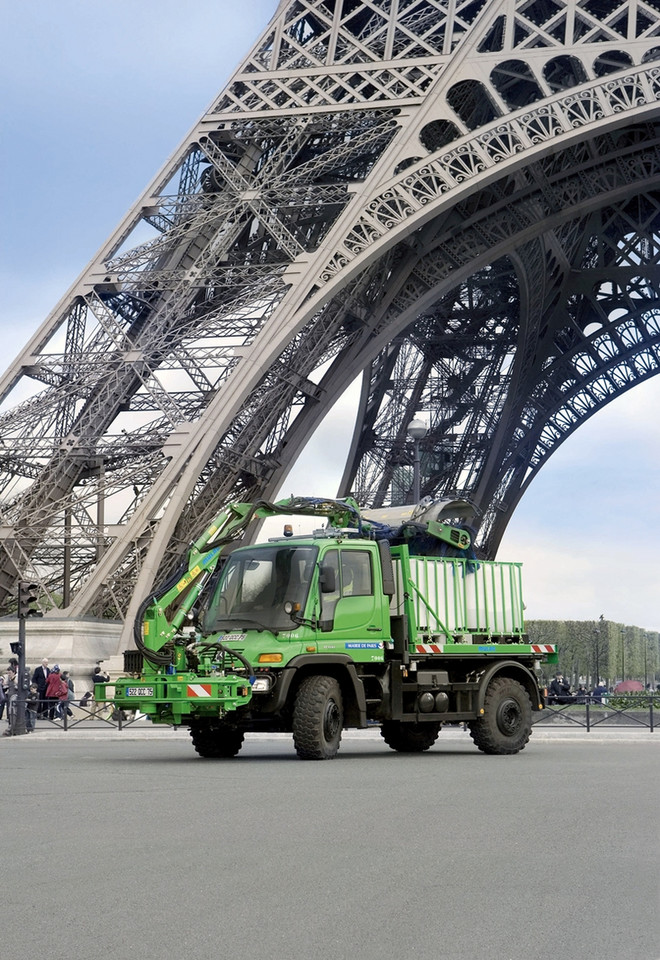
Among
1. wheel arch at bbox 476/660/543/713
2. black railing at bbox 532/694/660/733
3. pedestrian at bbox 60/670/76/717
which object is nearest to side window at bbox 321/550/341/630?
wheel arch at bbox 476/660/543/713

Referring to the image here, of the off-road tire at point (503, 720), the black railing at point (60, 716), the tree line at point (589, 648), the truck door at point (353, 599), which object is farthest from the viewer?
the tree line at point (589, 648)

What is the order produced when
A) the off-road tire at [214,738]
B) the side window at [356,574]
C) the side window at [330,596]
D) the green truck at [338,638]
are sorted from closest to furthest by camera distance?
A: 1. the green truck at [338,638]
2. the side window at [330,596]
3. the side window at [356,574]
4. the off-road tire at [214,738]

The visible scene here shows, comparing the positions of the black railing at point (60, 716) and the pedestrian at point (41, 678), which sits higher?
A: the pedestrian at point (41, 678)

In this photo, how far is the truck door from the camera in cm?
1667

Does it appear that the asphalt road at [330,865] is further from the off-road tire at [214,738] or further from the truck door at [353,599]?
the off-road tire at [214,738]

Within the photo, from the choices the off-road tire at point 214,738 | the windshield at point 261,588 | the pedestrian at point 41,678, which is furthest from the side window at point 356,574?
the pedestrian at point 41,678

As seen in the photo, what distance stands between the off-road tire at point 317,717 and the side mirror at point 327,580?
1.06 m

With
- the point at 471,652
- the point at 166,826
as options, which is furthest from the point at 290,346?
the point at 166,826

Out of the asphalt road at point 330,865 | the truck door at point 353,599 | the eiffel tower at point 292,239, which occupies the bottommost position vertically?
the asphalt road at point 330,865

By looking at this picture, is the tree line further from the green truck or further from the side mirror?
the side mirror

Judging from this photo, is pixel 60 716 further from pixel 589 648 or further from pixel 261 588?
pixel 589 648

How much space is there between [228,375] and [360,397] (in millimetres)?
20112

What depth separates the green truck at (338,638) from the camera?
52.9 ft

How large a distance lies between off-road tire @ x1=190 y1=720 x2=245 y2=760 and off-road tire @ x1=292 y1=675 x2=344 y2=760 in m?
1.40
